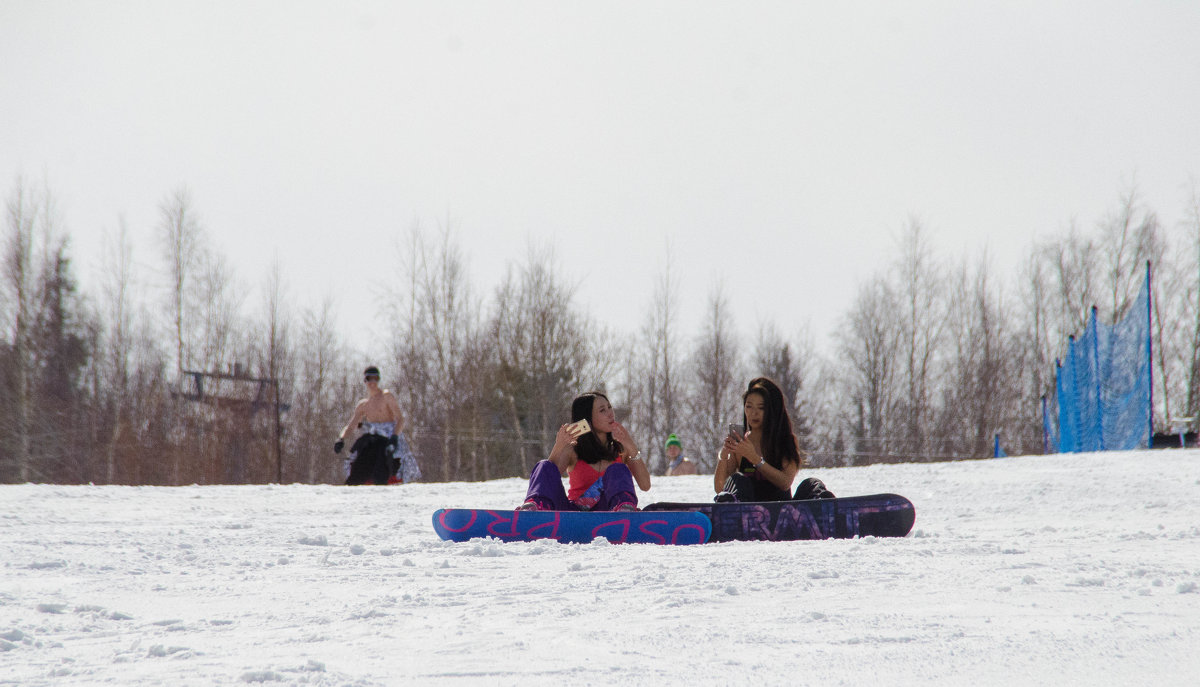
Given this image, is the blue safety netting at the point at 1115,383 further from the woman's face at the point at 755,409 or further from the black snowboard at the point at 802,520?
the woman's face at the point at 755,409

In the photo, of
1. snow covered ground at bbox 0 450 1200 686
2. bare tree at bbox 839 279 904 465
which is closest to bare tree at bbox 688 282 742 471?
bare tree at bbox 839 279 904 465

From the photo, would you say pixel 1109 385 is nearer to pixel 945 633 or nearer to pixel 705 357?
pixel 945 633

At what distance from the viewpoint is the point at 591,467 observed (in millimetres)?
6219

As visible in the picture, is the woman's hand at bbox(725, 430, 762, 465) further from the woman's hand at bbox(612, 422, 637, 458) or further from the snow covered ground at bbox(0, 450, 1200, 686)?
the snow covered ground at bbox(0, 450, 1200, 686)

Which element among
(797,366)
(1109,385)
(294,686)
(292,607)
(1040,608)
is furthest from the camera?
(797,366)

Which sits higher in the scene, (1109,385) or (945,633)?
(1109,385)

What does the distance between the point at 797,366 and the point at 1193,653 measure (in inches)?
1317

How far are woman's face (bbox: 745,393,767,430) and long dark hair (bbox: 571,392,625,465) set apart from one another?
33.0 inches

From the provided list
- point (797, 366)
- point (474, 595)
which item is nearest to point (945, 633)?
point (474, 595)

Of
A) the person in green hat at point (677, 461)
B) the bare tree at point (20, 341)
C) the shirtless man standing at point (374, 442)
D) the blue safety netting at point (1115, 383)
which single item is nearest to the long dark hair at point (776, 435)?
the shirtless man standing at point (374, 442)

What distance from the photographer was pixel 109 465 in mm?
24516

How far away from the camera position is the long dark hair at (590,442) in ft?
20.1

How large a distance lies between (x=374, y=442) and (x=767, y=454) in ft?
21.4

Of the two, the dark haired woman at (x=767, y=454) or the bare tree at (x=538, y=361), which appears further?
the bare tree at (x=538, y=361)
